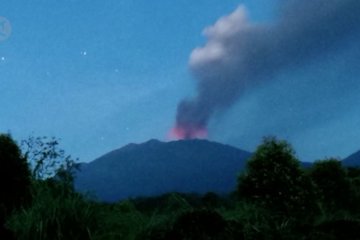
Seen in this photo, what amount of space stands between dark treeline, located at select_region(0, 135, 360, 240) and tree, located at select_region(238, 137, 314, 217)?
4 cm

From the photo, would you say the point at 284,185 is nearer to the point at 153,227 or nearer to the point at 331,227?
the point at 331,227

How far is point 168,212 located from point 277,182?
8573 mm

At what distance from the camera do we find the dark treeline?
15.0 meters

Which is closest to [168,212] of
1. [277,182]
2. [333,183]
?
[277,182]

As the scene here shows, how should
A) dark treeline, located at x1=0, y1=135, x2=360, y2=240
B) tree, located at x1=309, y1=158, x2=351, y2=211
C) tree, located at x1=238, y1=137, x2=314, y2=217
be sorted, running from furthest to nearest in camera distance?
tree, located at x1=309, y1=158, x2=351, y2=211
tree, located at x1=238, y1=137, x2=314, y2=217
dark treeline, located at x1=0, y1=135, x2=360, y2=240

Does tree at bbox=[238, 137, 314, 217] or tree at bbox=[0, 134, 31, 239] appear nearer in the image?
tree at bbox=[0, 134, 31, 239]

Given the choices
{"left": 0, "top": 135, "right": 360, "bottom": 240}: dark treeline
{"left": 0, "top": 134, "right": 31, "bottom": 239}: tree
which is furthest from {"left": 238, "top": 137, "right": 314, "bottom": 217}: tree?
{"left": 0, "top": 134, "right": 31, "bottom": 239}: tree

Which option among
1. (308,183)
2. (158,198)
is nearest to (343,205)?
(308,183)

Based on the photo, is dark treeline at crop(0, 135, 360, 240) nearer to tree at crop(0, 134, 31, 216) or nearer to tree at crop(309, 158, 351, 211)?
tree at crop(0, 134, 31, 216)

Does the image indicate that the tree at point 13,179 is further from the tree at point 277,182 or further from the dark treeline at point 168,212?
the tree at point 277,182

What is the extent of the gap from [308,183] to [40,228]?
1400 cm

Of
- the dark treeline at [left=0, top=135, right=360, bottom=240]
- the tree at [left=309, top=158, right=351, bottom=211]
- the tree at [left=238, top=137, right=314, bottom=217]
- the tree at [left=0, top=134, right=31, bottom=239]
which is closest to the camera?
the dark treeline at [left=0, top=135, right=360, bottom=240]

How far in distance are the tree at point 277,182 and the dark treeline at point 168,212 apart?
0.12 feet

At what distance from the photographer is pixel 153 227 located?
1549cm
